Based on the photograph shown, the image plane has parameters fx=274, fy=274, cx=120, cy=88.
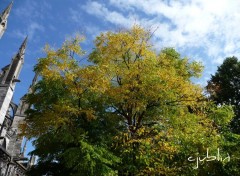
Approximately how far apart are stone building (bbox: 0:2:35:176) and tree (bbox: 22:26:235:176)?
16634mm

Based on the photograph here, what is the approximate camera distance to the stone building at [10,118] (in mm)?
28797

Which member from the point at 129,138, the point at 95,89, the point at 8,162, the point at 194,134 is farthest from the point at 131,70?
the point at 8,162

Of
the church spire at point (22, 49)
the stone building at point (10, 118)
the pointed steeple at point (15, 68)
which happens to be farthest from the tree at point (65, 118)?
the church spire at point (22, 49)

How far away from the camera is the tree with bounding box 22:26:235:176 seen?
11.7 m

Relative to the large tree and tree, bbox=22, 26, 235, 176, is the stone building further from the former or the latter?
the large tree

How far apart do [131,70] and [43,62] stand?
436 centimetres

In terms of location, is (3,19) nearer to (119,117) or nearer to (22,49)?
(22,49)

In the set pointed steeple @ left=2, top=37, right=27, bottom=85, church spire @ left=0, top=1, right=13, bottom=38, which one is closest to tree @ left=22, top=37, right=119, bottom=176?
pointed steeple @ left=2, top=37, right=27, bottom=85

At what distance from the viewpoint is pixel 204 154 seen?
1180 cm

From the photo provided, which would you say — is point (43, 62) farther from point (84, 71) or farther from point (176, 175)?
point (176, 175)

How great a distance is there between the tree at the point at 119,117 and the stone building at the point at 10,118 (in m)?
16.6

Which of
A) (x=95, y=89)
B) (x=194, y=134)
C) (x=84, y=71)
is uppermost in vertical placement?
(x=84, y=71)

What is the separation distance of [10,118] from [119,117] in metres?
25.8

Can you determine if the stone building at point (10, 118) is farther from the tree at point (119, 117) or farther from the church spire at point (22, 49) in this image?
the tree at point (119, 117)
